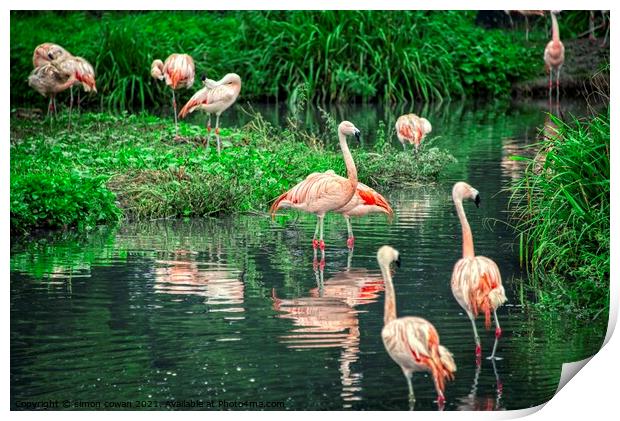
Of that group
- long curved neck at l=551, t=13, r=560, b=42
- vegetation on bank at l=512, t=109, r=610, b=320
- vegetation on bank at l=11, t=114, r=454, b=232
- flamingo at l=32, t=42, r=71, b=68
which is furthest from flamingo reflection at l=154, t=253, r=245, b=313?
long curved neck at l=551, t=13, r=560, b=42

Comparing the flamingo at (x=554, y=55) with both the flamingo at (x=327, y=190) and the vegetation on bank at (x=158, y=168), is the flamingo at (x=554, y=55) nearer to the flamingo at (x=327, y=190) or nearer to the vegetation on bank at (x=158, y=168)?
the vegetation on bank at (x=158, y=168)

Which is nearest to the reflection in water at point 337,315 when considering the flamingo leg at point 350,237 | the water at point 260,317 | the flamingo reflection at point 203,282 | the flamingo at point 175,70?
the water at point 260,317

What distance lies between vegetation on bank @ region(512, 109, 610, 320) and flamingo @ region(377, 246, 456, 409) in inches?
53.0

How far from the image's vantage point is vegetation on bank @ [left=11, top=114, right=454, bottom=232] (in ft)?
28.9

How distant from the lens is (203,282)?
7.73 m

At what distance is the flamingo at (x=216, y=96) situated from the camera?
10766mm

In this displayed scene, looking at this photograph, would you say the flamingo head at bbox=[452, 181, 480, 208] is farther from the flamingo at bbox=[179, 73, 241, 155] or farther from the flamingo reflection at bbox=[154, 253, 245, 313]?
the flamingo at bbox=[179, 73, 241, 155]

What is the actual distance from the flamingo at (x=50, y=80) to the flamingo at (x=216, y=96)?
1053 mm

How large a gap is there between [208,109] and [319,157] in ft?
4.19

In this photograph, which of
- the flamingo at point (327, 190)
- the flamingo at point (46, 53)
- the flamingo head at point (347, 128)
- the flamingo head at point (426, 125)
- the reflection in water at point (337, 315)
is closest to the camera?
the reflection in water at point (337, 315)

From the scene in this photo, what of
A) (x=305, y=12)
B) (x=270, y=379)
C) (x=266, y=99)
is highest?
(x=305, y=12)

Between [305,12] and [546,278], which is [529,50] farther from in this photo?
[546,278]

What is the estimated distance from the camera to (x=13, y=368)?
635cm

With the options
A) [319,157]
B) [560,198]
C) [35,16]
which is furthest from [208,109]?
[560,198]
